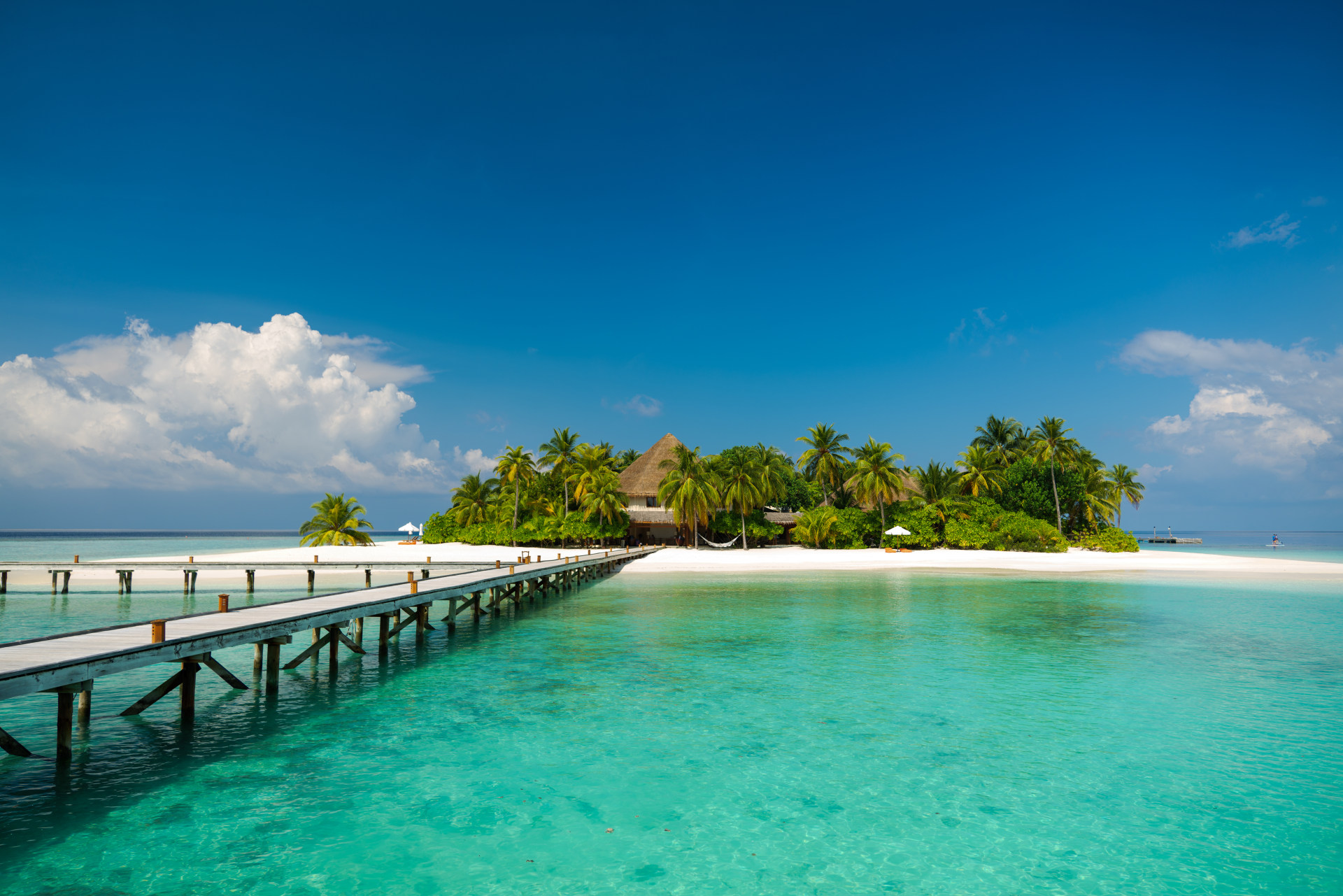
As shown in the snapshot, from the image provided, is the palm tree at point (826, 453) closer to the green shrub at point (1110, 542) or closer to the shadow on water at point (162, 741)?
the green shrub at point (1110, 542)

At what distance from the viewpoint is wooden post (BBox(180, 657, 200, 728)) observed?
9.70 m

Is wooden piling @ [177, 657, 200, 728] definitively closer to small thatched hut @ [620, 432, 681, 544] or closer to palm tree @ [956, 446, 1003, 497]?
small thatched hut @ [620, 432, 681, 544]

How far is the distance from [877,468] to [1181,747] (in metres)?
42.9

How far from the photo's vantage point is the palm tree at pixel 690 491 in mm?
48031

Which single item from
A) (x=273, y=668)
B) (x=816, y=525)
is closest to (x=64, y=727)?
(x=273, y=668)

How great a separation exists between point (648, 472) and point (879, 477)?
1767cm

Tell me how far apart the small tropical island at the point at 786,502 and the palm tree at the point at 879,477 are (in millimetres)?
104

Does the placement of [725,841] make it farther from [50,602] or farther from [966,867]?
[50,602]

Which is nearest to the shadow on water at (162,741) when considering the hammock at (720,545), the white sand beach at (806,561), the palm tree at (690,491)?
the white sand beach at (806,561)

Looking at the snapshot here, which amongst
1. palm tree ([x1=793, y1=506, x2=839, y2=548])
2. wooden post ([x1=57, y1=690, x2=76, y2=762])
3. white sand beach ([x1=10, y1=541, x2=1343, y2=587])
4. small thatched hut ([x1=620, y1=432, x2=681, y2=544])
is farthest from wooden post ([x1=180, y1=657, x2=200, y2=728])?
palm tree ([x1=793, y1=506, x2=839, y2=548])

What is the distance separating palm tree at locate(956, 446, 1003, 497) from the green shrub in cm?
662

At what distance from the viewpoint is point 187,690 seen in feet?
32.1

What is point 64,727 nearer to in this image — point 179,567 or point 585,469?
point 179,567

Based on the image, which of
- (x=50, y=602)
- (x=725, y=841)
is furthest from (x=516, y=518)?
(x=725, y=841)
